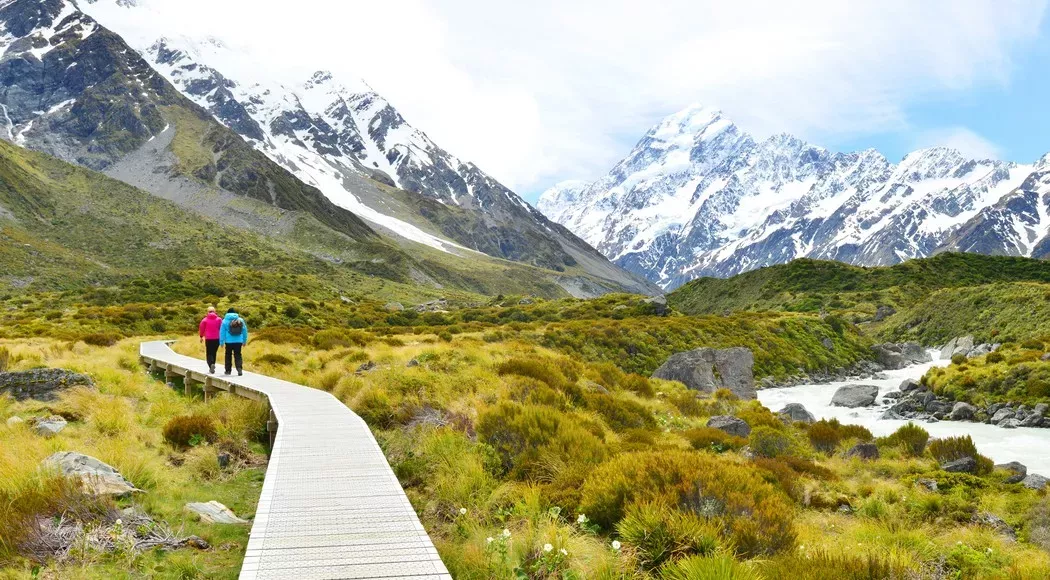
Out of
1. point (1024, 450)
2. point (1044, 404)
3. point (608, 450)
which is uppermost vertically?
point (1044, 404)

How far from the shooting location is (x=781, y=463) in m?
13.4

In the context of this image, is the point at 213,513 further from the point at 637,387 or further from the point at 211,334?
the point at 637,387

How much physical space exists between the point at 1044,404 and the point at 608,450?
2412 cm

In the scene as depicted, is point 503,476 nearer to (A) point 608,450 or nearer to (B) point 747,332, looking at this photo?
(A) point 608,450

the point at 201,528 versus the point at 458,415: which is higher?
the point at 458,415

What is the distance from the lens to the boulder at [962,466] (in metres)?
14.5

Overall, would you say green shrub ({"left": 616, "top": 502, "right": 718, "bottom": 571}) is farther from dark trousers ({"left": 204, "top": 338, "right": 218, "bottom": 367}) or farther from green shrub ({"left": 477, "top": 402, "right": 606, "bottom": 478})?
dark trousers ({"left": 204, "top": 338, "right": 218, "bottom": 367})

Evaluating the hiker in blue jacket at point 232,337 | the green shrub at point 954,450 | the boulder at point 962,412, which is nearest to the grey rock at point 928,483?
the green shrub at point 954,450

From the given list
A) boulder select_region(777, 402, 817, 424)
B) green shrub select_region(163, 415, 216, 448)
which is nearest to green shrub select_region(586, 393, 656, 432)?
boulder select_region(777, 402, 817, 424)

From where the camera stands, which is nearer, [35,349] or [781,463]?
[781,463]

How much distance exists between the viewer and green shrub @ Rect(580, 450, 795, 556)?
6.96 meters

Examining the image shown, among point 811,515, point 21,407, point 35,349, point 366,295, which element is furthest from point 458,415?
point 366,295

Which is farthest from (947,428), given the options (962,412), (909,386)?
(909,386)

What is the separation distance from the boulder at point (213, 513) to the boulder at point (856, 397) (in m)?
30.3
